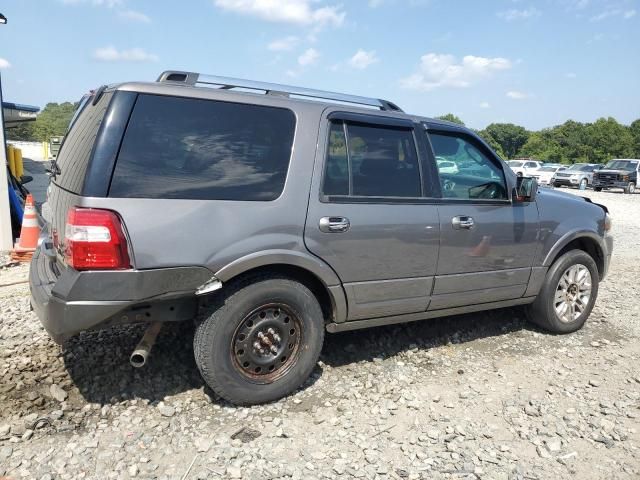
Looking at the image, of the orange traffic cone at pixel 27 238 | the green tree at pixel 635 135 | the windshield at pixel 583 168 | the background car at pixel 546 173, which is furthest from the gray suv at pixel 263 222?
Result: the green tree at pixel 635 135

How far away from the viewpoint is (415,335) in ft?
14.8

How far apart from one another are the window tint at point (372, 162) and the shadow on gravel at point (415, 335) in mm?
1365

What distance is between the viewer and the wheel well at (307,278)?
3157 millimetres

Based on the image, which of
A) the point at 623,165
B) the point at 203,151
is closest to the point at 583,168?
the point at 623,165

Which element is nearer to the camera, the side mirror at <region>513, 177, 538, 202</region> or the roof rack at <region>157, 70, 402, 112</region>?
the roof rack at <region>157, 70, 402, 112</region>

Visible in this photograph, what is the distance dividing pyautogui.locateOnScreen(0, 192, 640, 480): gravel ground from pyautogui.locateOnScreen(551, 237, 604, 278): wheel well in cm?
80

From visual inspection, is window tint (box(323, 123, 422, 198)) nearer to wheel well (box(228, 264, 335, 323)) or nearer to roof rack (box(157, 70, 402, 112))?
roof rack (box(157, 70, 402, 112))

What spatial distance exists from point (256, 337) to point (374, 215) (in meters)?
1.13

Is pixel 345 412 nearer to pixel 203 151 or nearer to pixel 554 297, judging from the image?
pixel 203 151

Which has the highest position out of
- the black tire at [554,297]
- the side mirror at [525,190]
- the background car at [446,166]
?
the background car at [446,166]

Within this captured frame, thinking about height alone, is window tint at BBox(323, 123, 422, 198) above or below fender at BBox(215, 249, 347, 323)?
above

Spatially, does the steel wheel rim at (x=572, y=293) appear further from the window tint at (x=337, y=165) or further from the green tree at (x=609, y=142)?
the green tree at (x=609, y=142)

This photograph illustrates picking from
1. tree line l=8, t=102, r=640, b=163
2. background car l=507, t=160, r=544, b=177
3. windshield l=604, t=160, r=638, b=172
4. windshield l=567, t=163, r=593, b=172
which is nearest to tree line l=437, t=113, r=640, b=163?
tree line l=8, t=102, r=640, b=163

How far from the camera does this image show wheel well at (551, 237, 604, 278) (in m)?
4.72
